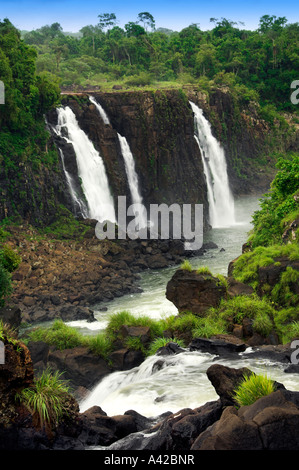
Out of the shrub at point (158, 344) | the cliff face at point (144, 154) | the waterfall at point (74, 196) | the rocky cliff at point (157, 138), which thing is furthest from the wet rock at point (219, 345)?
the rocky cliff at point (157, 138)

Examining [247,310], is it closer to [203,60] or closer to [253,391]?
[253,391]

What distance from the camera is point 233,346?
38.4 feet

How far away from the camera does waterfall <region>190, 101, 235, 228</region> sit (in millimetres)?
43219

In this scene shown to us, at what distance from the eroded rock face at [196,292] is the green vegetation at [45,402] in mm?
7349

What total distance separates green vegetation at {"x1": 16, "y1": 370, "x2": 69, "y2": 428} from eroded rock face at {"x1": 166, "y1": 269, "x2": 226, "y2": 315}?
735cm

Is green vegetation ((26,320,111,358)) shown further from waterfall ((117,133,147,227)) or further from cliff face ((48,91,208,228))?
waterfall ((117,133,147,227))

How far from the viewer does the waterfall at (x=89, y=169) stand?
32438 millimetres

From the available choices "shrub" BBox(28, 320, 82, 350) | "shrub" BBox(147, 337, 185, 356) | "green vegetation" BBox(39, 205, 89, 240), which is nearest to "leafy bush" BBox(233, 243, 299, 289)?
"shrub" BBox(147, 337, 185, 356)

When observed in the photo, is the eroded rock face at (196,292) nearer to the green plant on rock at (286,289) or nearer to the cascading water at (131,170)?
the green plant on rock at (286,289)

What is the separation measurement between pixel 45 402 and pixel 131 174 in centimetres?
2995

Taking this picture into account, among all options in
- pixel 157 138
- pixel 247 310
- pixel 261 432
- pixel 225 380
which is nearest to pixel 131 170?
pixel 157 138

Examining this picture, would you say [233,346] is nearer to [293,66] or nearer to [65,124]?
[65,124]

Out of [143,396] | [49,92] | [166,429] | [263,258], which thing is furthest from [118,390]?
[49,92]
